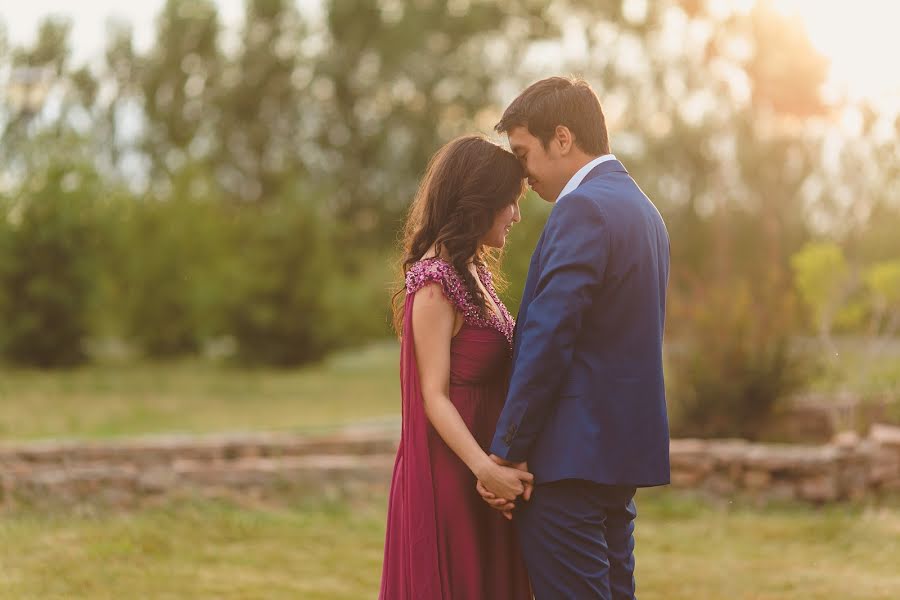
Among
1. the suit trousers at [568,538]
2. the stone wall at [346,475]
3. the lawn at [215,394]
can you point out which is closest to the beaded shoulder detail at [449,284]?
the suit trousers at [568,538]

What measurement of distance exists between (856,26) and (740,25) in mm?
9653

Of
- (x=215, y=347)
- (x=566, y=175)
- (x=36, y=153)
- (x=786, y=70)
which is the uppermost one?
(x=786, y=70)

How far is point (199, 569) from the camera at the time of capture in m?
5.61

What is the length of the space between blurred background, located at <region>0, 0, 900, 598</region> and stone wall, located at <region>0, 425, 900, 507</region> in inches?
12.4

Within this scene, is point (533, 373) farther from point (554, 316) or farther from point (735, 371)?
point (735, 371)

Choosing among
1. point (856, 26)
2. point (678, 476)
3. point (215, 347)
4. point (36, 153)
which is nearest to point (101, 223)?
point (36, 153)

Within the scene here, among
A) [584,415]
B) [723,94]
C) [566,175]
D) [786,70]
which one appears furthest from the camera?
[723,94]

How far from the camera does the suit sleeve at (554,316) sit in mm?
2691

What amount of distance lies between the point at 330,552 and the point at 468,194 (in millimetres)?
3571

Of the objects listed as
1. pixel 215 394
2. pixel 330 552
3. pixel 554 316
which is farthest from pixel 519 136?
pixel 215 394

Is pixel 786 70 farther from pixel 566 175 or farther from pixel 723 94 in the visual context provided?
pixel 566 175

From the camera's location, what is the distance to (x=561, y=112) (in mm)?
2908

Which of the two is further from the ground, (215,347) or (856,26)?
(856,26)

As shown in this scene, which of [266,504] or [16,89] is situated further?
[16,89]
